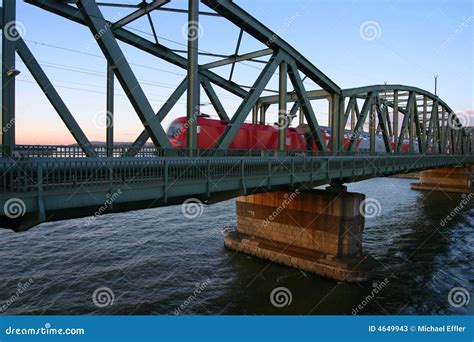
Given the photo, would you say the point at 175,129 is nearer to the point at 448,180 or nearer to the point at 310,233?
the point at 310,233

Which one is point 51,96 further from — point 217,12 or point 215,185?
point 217,12

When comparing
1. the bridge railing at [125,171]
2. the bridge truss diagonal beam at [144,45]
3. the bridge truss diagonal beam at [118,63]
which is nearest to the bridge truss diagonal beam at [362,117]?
the bridge truss diagonal beam at [144,45]

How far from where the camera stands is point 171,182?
34.8ft

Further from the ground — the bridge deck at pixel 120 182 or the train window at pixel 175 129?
the train window at pixel 175 129

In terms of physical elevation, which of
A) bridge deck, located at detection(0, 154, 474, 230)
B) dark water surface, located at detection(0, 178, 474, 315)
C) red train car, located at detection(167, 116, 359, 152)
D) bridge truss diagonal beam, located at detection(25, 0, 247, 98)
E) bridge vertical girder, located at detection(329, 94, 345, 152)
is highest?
bridge truss diagonal beam, located at detection(25, 0, 247, 98)

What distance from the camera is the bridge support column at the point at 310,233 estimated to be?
2027 centimetres

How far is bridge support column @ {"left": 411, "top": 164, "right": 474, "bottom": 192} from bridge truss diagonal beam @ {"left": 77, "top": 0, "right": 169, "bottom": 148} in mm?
66690

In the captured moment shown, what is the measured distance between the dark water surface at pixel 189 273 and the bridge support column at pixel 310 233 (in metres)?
0.74

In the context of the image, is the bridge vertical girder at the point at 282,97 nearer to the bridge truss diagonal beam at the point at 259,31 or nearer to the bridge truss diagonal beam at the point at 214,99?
the bridge truss diagonal beam at the point at 259,31

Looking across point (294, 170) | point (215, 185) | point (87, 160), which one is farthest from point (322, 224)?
point (87, 160)

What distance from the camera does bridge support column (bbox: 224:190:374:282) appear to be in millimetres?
20266

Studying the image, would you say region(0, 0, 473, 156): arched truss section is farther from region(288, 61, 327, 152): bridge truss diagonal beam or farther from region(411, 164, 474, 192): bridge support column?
region(411, 164, 474, 192): bridge support column

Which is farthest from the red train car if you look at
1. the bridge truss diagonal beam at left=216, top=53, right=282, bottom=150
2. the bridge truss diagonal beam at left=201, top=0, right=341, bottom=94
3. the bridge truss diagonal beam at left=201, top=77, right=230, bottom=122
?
the bridge truss diagonal beam at left=201, top=0, right=341, bottom=94
